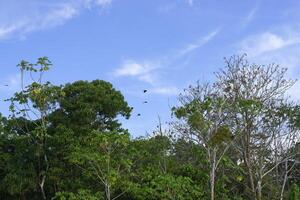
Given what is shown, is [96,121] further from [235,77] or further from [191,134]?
[235,77]

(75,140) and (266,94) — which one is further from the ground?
(266,94)

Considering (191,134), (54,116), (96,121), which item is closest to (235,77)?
(191,134)

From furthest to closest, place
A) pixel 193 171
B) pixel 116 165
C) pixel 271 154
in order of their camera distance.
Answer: pixel 271 154 → pixel 193 171 → pixel 116 165

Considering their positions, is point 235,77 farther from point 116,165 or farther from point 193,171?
point 116,165

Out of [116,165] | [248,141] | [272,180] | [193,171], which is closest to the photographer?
[116,165]

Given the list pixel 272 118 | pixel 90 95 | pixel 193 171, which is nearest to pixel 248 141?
pixel 272 118

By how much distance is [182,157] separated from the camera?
18875 mm

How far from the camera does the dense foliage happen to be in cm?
1423

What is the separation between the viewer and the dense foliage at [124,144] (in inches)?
560

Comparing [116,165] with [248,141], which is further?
[248,141]

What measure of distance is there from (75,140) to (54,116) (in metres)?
1.28

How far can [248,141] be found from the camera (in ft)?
55.2

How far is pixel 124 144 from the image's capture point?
13938mm

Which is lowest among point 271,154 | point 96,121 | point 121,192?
point 121,192
